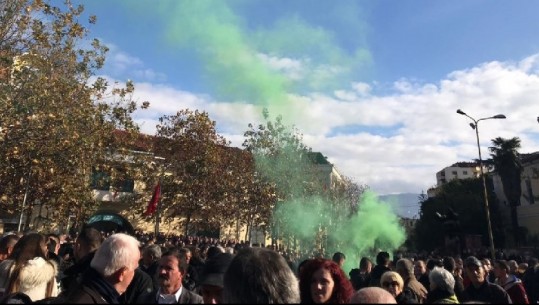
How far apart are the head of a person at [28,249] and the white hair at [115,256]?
155 centimetres

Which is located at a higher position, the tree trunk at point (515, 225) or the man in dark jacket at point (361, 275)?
the tree trunk at point (515, 225)

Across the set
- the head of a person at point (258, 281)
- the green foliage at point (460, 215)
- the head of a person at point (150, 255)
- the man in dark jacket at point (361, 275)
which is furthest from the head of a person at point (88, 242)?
the green foliage at point (460, 215)

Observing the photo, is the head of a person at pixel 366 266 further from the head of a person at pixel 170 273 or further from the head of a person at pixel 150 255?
the head of a person at pixel 170 273

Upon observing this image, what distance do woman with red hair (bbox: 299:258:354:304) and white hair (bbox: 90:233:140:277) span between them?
1.23m

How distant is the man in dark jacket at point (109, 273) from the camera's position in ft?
8.60

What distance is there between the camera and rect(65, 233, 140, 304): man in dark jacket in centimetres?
262

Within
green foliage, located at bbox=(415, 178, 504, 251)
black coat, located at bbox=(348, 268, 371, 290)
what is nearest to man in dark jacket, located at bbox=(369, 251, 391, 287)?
black coat, located at bbox=(348, 268, 371, 290)

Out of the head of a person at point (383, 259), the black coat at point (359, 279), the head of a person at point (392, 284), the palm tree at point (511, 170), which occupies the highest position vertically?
the palm tree at point (511, 170)

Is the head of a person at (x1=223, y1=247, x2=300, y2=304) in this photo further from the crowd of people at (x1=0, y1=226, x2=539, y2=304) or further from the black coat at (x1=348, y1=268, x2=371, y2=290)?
the black coat at (x1=348, y1=268, x2=371, y2=290)

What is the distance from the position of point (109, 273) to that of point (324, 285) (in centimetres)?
148

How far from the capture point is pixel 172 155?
30.1m

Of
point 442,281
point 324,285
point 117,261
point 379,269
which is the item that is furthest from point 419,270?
point 117,261

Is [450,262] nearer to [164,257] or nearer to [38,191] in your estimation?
[164,257]

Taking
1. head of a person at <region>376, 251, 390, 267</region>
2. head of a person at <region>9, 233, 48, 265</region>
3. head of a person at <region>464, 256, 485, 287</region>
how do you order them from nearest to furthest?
1. head of a person at <region>9, 233, 48, 265</region>
2. head of a person at <region>464, 256, 485, 287</region>
3. head of a person at <region>376, 251, 390, 267</region>
